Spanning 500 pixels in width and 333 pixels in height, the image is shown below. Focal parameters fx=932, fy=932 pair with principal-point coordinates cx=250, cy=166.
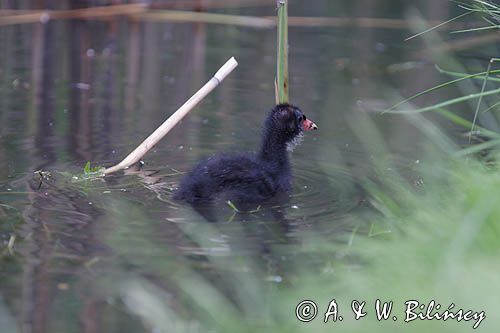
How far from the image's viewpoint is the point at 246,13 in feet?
45.1

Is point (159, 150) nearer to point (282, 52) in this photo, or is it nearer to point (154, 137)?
point (154, 137)

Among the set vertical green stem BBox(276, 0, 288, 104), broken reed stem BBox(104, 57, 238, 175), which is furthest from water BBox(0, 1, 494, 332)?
vertical green stem BBox(276, 0, 288, 104)

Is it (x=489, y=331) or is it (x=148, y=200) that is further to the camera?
(x=148, y=200)

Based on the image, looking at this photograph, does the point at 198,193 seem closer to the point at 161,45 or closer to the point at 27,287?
the point at 27,287

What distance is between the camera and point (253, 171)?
6641mm

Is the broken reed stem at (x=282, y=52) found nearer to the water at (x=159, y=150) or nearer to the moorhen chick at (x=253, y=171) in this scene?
the moorhen chick at (x=253, y=171)

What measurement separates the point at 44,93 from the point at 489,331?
6.98m

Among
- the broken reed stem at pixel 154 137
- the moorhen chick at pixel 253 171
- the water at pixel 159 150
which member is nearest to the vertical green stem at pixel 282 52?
the moorhen chick at pixel 253 171

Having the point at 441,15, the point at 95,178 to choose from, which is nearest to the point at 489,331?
the point at 95,178

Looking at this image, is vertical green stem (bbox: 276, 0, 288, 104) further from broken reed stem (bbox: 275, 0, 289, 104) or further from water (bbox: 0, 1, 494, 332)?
water (bbox: 0, 1, 494, 332)

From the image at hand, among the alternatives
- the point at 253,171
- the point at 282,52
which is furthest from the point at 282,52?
the point at 253,171

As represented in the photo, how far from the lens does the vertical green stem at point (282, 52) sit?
692 cm

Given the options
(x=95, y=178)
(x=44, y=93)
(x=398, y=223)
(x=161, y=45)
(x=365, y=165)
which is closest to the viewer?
(x=398, y=223)

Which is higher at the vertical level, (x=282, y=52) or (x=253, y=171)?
(x=282, y=52)
